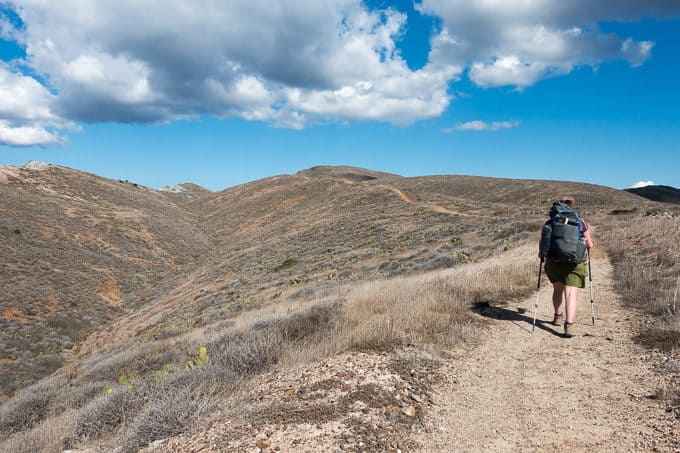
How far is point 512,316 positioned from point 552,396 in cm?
289

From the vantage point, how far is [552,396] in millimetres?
4203

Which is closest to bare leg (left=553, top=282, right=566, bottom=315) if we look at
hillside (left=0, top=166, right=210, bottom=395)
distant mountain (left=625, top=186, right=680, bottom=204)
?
hillside (left=0, top=166, right=210, bottom=395)

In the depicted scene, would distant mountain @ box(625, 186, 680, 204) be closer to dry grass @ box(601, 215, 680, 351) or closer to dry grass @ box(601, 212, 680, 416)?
dry grass @ box(601, 215, 680, 351)

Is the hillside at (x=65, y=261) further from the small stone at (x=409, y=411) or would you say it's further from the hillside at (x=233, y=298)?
the small stone at (x=409, y=411)

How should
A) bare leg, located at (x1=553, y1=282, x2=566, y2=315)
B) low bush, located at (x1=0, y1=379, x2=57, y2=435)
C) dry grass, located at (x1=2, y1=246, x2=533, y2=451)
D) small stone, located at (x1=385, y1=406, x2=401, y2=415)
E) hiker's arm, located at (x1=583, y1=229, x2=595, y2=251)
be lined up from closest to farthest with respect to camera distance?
small stone, located at (x1=385, y1=406, x2=401, y2=415) < dry grass, located at (x1=2, y1=246, x2=533, y2=451) < hiker's arm, located at (x1=583, y1=229, x2=595, y2=251) < bare leg, located at (x1=553, y1=282, x2=566, y2=315) < low bush, located at (x1=0, y1=379, x2=57, y2=435)

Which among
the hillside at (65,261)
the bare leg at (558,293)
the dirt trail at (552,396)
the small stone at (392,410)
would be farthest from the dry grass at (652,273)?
the hillside at (65,261)

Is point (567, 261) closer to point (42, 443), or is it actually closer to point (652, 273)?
point (652, 273)

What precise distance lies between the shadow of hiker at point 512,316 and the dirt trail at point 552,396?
0.12 metres

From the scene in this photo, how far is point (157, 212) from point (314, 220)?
31176 mm

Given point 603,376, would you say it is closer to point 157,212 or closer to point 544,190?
point 157,212

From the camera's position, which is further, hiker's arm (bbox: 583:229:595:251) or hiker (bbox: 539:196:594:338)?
hiker's arm (bbox: 583:229:595:251)

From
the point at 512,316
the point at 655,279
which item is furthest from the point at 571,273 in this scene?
the point at 655,279

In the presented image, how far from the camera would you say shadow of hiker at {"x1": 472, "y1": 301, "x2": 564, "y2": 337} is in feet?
20.9

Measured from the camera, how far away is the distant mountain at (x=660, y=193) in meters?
95.9
